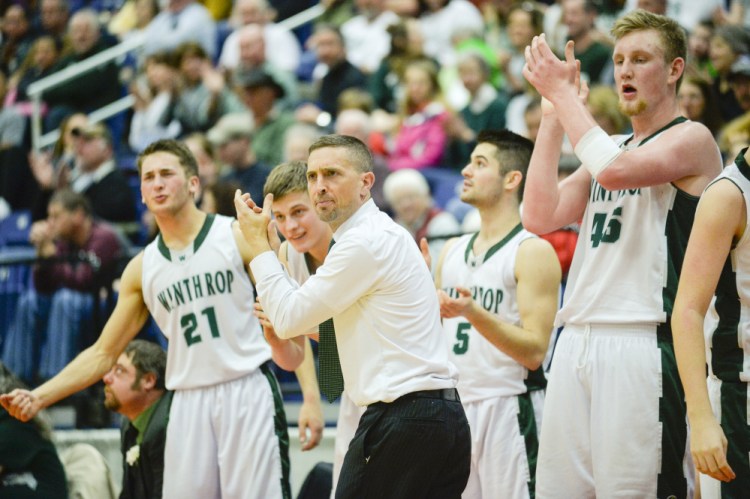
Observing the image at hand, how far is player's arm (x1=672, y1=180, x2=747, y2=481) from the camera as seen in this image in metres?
3.87

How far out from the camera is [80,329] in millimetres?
8984

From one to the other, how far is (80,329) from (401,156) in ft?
11.0

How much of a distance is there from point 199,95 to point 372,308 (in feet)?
26.4

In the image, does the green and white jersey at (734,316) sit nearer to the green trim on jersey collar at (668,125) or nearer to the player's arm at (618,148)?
the player's arm at (618,148)

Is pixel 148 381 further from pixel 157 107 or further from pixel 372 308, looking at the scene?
pixel 157 107

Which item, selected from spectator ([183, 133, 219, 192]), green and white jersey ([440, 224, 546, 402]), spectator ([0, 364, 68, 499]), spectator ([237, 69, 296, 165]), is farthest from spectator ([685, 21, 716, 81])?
spectator ([0, 364, 68, 499])

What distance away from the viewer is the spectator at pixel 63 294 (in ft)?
29.5

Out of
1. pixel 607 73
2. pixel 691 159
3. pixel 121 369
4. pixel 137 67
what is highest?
pixel 137 67

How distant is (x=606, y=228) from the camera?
4812 mm

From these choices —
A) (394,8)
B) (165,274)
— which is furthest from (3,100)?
(165,274)

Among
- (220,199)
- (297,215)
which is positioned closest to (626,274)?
(297,215)

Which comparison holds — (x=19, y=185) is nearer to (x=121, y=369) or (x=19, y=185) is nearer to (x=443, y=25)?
(x=443, y=25)

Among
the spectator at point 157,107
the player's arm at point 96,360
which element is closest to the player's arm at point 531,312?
the player's arm at point 96,360

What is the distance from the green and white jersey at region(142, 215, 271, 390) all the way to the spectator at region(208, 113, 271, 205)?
128 inches
